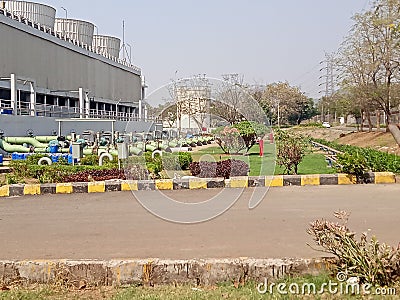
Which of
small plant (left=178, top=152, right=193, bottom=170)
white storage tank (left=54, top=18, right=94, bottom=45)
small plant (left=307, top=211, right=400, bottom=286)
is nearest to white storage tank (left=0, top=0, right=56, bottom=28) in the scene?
white storage tank (left=54, top=18, right=94, bottom=45)

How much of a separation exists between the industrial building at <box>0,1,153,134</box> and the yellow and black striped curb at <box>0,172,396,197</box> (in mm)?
13340

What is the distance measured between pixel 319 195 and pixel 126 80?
51.7 metres

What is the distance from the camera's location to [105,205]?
9.20 meters

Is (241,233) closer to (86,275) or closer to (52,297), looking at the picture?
(86,275)

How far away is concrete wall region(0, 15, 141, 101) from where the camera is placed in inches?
1283

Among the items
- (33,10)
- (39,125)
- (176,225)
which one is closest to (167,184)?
(176,225)

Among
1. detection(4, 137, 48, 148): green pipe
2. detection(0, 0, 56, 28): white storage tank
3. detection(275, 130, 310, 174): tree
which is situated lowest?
detection(275, 130, 310, 174): tree

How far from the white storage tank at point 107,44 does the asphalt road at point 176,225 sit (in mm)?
51159

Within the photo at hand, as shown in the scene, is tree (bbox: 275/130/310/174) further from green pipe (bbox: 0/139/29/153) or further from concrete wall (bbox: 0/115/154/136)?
green pipe (bbox: 0/139/29/153)

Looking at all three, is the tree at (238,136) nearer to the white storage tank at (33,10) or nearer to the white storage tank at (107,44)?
the white storage tank at (33,10)

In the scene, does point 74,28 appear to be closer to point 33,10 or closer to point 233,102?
point 33,10

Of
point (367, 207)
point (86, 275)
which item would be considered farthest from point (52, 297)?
point (367, 207)

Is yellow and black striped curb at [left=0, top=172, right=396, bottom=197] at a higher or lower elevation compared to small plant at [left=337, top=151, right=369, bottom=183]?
lower

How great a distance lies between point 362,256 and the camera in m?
4.17
